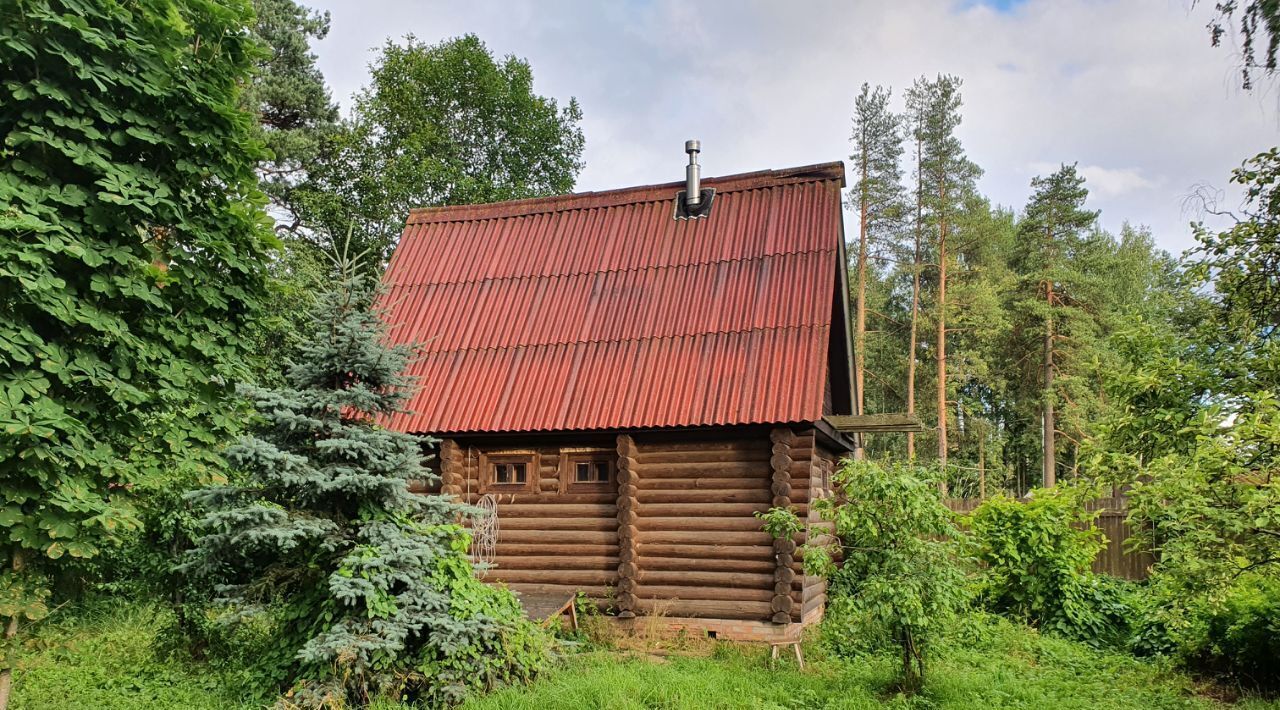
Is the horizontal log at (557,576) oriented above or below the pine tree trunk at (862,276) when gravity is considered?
below

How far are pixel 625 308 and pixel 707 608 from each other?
4720 millimetres

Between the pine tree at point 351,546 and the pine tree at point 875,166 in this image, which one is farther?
the pine tree at point 875,166

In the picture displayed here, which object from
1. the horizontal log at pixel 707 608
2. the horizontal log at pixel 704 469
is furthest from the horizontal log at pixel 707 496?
the horizontal log at pixel 707 608

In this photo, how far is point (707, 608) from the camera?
1030 cm

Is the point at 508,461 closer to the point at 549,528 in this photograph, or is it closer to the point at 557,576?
the point at 549,528

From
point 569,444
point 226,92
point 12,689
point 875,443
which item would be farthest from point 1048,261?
point 12,689

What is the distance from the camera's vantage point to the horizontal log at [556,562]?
1094 cm

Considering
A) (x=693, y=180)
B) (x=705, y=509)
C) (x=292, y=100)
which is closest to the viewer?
(x=705, y=509)

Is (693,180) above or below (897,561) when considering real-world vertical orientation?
above

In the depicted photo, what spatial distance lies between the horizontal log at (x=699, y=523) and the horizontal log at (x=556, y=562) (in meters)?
0.72

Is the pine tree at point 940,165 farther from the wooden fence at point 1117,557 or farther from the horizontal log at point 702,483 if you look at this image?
the horizontal log at point 702,483

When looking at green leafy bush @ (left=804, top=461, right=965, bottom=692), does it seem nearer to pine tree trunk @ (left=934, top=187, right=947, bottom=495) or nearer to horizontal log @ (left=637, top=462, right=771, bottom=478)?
horizontal log @ (left=637, top=462, right=771, bottom=478)

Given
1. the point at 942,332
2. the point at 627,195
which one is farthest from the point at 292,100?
the point at 942,332

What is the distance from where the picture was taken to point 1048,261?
27.5 m
